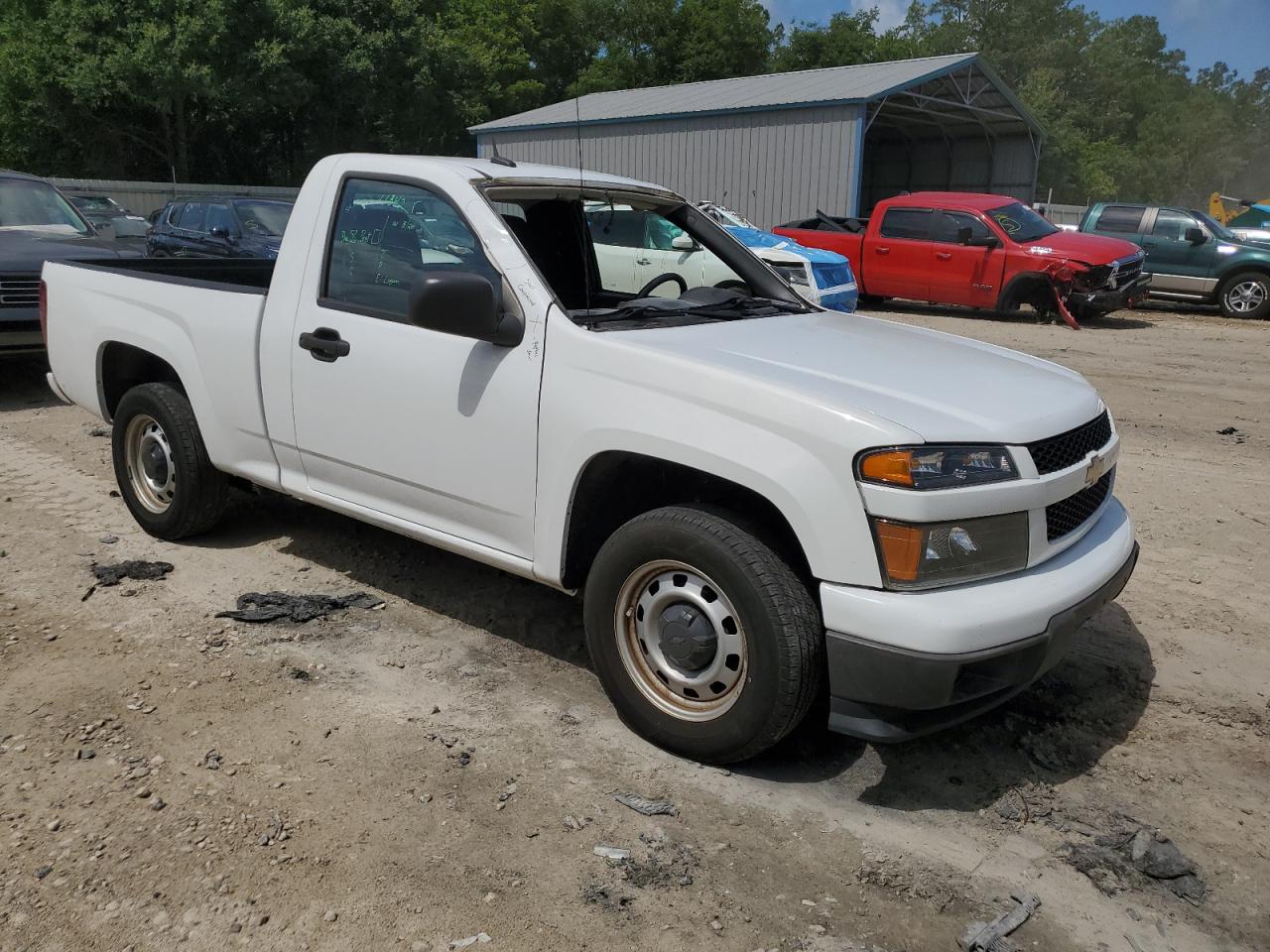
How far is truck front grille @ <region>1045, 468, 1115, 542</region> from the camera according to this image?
3.20 m

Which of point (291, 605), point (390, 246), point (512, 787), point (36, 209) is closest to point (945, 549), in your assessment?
point (512, 787)

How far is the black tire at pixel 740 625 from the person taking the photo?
298cm

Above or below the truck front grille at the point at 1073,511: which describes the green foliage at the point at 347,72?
above

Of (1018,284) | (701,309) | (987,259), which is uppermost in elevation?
(987,259)

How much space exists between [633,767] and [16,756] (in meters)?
1.95

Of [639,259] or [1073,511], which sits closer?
[1073,511]

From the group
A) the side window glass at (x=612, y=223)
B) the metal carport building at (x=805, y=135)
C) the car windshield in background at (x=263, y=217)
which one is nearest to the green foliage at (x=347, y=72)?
the metal carport building at (x=805, y=135)

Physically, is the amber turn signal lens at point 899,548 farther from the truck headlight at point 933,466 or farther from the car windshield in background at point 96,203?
the car windshield in background at point 96,203

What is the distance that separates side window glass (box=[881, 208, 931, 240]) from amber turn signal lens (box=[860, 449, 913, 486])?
14769mm

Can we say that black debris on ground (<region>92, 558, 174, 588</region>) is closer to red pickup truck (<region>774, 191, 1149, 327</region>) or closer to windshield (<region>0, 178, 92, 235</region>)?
windshield (<region>0, 178, 92, 235</region>)

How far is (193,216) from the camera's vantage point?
14328 millimetres

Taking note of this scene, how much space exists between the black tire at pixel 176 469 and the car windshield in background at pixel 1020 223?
13.7 m

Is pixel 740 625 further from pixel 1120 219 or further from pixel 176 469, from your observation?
pixel 1120 219

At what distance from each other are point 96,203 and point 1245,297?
21854 millimetres
